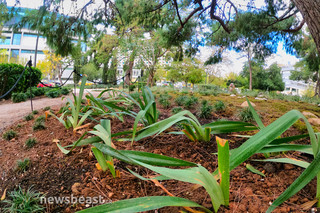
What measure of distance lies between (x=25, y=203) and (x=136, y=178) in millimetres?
600

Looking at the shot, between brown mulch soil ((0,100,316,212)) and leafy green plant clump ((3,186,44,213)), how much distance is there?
51 mm

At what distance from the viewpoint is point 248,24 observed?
15.6 ft

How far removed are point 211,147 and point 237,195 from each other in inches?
23.6

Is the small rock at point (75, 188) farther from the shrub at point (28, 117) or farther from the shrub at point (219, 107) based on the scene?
the shrub at point (219, 107)

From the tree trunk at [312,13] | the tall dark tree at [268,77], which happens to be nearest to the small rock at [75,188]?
the tree trunk at [312,13]

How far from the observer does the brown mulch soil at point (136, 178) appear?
0.93 metres

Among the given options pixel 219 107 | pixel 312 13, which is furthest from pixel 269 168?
pixel 312 13

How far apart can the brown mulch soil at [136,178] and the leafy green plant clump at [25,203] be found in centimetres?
5

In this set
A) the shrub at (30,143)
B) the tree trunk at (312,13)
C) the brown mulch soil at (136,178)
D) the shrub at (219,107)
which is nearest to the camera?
the brown mulch soil at (136,178)

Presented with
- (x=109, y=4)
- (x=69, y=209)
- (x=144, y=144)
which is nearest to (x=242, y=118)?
(x=144, y=144)

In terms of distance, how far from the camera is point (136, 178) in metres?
1.19

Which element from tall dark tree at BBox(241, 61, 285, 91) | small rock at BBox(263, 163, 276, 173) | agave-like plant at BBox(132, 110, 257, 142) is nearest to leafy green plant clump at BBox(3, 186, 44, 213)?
agave-like plant at BBox(132, 110, 257, 142)

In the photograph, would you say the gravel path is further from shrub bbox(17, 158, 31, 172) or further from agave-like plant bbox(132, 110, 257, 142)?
agave-like plant bbox(132, 110, 257, 142)

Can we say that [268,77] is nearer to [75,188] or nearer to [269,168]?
[269,168]
